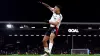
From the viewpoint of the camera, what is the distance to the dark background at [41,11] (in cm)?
3103

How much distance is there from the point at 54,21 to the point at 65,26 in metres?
12.5

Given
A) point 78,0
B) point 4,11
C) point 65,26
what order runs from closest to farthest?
point 65,26, point 4,11, point 78,0

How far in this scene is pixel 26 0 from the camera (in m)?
32.5

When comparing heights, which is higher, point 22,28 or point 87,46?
point 22,28

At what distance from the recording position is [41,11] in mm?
31625

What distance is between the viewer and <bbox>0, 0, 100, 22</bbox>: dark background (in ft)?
102

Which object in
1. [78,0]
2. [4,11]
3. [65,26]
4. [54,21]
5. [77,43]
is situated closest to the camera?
[54,21]

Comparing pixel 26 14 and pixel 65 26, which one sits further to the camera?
pixel 26 14

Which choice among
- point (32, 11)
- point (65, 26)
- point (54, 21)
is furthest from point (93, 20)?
point (54, 21)

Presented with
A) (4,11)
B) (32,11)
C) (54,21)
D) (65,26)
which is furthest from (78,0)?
(54,21)

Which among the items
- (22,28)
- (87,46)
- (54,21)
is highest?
(54,21)

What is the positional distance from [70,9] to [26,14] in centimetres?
471

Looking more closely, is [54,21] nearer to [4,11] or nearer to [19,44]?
[19,44]

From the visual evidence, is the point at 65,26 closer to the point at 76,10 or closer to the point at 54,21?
the point at 76,10
